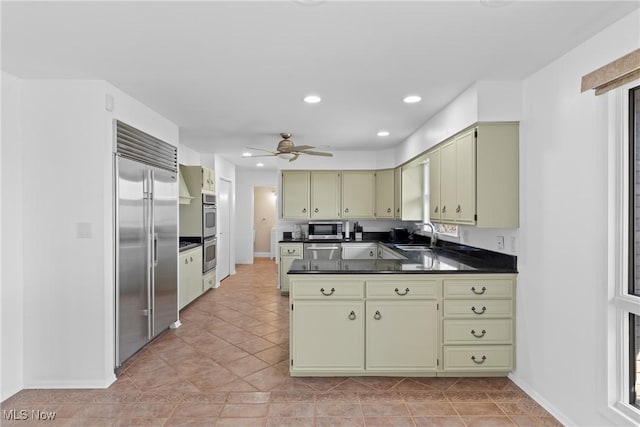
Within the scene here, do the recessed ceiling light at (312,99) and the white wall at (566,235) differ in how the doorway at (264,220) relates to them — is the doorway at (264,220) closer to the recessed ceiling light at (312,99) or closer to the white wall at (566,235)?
the recessed ceiling light at (312,99)

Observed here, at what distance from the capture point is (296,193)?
6105 millimetres

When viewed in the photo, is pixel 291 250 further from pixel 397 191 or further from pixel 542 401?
pixel 542 401

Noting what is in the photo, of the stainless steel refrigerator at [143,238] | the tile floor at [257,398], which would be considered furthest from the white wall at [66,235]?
the tile floor at [257,398]

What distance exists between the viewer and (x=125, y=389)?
110 inches

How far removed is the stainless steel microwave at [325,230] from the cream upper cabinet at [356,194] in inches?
10.3

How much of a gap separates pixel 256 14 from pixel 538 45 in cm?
173

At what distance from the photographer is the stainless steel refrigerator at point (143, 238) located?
10.1ft

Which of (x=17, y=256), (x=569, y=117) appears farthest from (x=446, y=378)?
(x=17, y=256)

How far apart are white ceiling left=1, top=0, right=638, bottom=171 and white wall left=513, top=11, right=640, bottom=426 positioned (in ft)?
0.56

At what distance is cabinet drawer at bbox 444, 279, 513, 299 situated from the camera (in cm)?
287

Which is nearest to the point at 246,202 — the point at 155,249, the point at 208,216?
the point at 208,216

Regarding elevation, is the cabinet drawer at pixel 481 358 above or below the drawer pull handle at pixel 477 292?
below

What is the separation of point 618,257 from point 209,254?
5301 mm

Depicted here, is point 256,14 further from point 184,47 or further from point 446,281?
point 446,281
